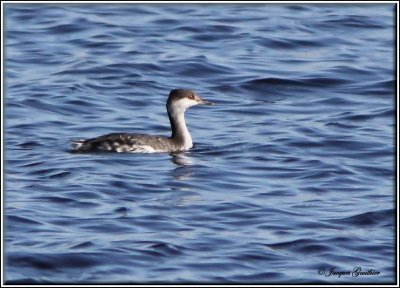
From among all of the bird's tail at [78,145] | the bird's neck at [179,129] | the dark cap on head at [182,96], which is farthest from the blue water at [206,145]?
the dark cap on head at [182,96]

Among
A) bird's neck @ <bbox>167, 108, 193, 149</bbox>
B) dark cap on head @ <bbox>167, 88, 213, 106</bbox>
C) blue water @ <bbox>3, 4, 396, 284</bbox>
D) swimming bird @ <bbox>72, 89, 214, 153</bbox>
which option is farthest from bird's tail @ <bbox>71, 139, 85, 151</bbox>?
dark cap on head @ <bbox>167, 88, 213, 106</bbox>

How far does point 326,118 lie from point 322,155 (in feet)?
7.49

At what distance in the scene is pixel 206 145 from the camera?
17.5 meters

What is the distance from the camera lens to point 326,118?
→ 1927 cm

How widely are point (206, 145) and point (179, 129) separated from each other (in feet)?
1.41

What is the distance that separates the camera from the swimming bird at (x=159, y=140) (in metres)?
16.7

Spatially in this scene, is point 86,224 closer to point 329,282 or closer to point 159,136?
point 329,282

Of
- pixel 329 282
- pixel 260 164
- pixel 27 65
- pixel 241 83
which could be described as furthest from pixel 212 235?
pixel 27 65

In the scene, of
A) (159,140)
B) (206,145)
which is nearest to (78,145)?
(159,140)

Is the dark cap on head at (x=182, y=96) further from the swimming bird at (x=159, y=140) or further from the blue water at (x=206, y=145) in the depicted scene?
the blue water at (x=206, y=145)

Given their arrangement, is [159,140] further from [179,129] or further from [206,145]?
[206,145]

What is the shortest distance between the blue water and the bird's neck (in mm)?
248

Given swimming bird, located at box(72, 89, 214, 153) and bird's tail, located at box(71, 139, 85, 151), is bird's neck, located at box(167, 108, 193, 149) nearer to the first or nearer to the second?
swimming bird, located at box(72, 89, 214, 153)

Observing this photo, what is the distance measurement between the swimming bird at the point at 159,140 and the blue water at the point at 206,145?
13 cm
